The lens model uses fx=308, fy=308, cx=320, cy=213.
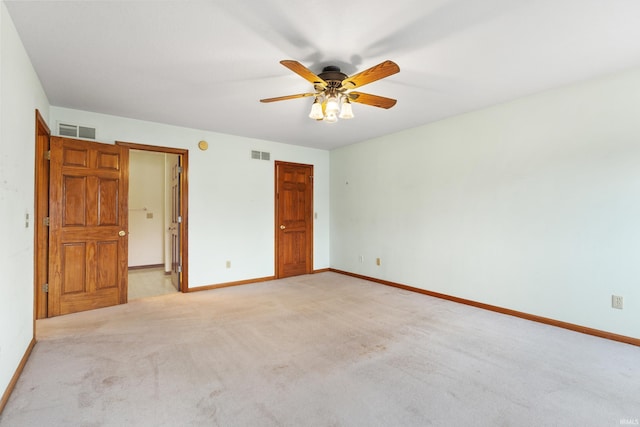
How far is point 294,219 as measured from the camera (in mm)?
5785

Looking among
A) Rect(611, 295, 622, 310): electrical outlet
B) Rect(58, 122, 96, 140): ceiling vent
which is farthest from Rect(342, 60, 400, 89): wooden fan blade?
Rect(58, 122, 96, 140): ceiling vent

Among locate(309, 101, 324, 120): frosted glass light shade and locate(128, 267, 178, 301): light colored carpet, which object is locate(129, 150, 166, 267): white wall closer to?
locate(128, 267, 178, 301): light colored carpet

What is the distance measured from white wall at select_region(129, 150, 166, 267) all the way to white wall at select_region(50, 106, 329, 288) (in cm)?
226

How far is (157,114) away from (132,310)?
2.46 meters

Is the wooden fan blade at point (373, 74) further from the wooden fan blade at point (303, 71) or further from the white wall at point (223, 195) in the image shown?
the white wall at point (223, 195)

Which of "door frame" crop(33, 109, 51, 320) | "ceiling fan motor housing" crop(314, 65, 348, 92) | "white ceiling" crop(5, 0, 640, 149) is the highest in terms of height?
"white ceiling" crop(5, 0, 640, 149)

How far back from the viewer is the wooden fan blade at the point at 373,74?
84.6 inches

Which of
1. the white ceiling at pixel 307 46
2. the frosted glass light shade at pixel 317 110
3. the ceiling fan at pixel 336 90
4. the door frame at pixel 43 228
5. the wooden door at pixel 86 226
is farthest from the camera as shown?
the wooden door at pixel 86 226

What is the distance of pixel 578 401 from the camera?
6.46 feet

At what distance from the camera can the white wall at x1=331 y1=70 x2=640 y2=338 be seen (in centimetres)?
285

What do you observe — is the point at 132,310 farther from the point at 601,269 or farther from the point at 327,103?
the point at 601,269

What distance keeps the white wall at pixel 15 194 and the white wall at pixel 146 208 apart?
388cm

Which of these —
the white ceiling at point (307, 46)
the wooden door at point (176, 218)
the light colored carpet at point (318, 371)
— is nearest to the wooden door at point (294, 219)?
the wooden door at point (176, 218)

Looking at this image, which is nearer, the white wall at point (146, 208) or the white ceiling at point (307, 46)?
the white ceiling at point (307, 46)
